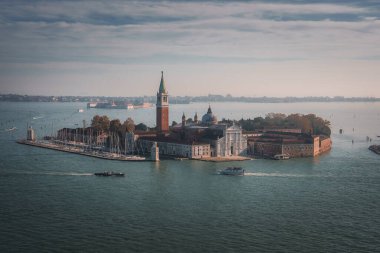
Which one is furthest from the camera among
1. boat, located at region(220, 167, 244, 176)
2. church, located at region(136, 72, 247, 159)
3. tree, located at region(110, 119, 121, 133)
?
tree, located at region(110, 119, 121, 133)

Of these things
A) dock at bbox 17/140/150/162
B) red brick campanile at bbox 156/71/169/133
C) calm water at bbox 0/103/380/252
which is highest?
red brick campanile at bbox 156/71/169/133

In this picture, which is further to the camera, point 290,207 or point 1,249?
→ point 290,207

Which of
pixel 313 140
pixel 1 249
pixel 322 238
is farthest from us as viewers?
pixel 313 140

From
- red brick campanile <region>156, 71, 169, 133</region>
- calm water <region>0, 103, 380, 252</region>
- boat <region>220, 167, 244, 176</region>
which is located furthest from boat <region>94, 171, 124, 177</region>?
red brick campanile <region>156, 71, 169, 133</region>

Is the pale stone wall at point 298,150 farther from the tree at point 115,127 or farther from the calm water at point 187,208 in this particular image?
the tree at point 115,127

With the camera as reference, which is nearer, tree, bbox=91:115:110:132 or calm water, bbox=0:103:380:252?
calm water, bbox=0:103:380:252

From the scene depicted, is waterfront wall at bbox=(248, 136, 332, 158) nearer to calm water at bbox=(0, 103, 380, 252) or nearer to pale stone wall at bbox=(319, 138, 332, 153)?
pale stone wall at bbox=(319, 138, 332, 153)

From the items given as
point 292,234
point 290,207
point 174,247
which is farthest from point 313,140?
point 174,247

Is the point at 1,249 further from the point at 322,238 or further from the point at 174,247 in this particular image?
the point at 322,238
